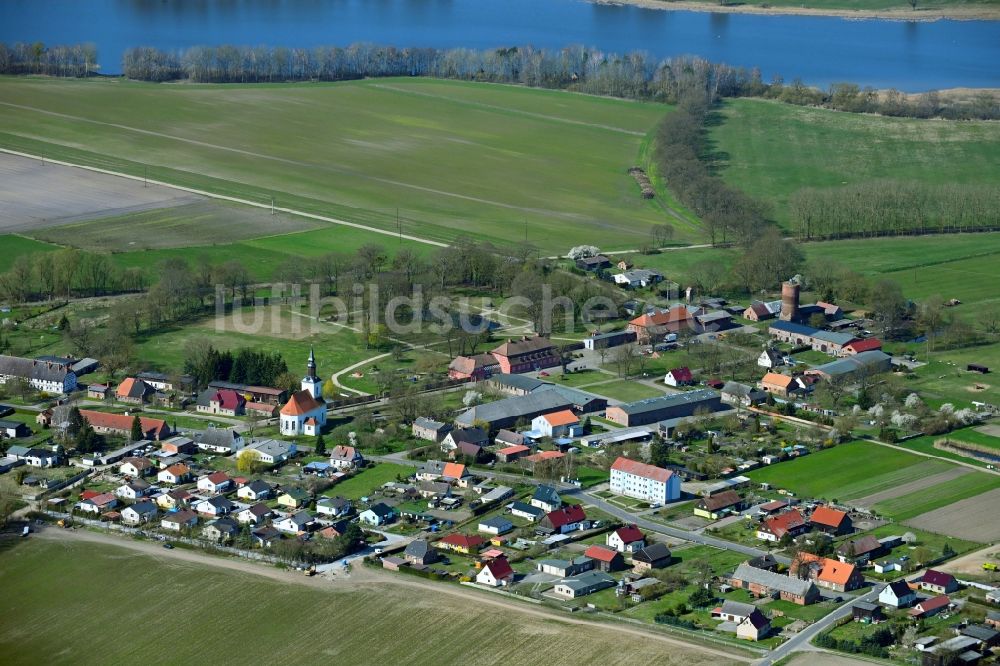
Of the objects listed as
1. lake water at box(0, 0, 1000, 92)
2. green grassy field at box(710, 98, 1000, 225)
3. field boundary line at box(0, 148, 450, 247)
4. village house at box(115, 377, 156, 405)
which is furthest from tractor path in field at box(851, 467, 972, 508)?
lake water at box(0, 0, 1000, 92)

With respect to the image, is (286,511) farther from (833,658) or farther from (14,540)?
(833,658)

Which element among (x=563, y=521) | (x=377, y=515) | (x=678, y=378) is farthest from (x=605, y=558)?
(x=678, y=378)

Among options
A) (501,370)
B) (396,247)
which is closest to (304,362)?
(501,370)

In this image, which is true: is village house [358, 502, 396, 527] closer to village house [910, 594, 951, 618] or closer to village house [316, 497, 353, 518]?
village house [316, 497, 353, 518]

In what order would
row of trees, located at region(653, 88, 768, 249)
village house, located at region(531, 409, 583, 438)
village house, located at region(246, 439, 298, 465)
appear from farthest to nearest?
row of trees, located at region(653, 88, 768, 249), village house, located at region(531, 409, 583, 438), village house, located at region(246, 439, 298, 465)

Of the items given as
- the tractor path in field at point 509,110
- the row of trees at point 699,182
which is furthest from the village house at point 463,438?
the tractor path in field at point 509,110

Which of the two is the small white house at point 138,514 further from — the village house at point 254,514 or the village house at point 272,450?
the village house at point 272,450

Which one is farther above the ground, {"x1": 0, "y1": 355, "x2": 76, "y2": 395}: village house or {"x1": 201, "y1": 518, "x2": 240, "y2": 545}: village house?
{"x1": 0, "y1": 355, "x2": 76, "y2": 395}: village house
